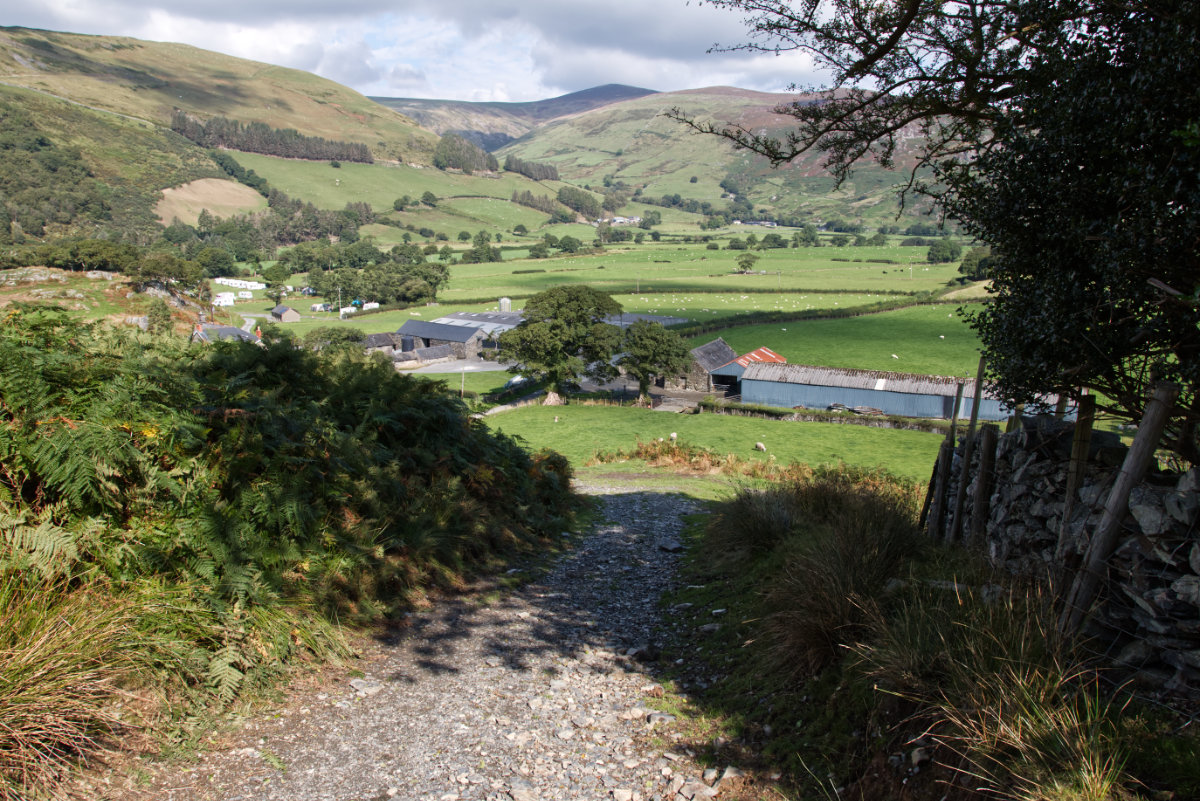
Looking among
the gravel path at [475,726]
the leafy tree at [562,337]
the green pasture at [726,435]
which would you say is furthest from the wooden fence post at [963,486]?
the leafy tree at [562,337]

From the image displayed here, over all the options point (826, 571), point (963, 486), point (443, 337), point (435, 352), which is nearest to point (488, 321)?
point (443, 337)

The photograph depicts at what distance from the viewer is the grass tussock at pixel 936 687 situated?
3365mm

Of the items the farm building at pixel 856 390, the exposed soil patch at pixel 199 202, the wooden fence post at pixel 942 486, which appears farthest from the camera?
the exposed soil patch at pixel 199 202

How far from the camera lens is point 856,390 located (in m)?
53.2

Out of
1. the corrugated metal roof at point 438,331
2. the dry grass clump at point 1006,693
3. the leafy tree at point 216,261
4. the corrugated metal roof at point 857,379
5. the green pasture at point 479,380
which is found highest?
the dry grass clump at point 1006,693

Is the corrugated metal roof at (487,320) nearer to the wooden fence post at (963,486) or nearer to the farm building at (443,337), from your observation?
the farm building at (443,337)

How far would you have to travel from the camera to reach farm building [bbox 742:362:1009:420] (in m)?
50.9

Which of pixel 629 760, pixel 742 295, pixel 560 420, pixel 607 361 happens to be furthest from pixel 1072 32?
pixel 742 295

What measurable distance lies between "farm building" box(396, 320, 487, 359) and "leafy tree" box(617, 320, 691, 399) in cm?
3361

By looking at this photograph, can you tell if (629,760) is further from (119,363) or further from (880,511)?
(119,363)

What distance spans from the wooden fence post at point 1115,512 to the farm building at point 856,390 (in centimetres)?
4819

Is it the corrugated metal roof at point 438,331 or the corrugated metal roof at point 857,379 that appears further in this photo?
the corrugated metal roof at point 438,331

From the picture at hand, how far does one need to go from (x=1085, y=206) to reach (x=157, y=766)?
291 inches

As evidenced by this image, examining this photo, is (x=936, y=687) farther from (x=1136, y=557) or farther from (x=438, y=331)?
(x=438, y=331)
